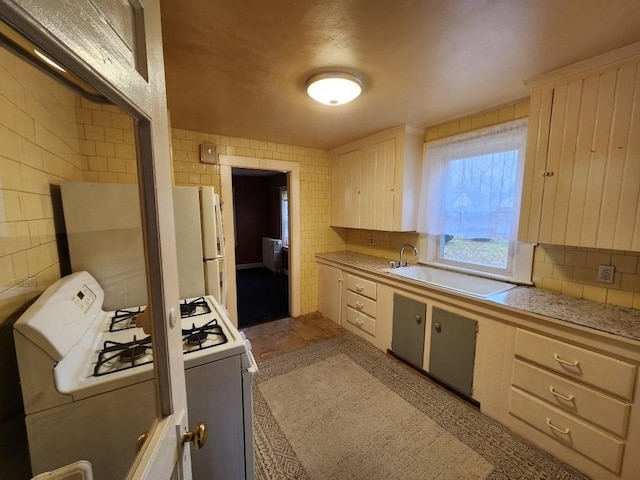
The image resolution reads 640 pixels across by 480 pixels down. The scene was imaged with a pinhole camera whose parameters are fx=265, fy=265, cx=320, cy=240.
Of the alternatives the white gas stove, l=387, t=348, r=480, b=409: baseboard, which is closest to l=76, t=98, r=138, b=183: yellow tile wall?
the white gas stove

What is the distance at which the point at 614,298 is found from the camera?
1707 mm

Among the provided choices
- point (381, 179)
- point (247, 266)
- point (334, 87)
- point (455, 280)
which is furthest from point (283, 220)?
point (334, 87)

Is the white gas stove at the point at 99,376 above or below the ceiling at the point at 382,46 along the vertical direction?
below

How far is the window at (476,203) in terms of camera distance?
2.09 meters

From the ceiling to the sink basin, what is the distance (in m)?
1.46

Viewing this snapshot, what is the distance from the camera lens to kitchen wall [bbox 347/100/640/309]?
1.65 metres

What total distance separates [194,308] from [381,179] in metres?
2.24

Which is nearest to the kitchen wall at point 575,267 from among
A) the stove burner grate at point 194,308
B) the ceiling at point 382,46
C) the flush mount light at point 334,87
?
the ceiling at point 382,46

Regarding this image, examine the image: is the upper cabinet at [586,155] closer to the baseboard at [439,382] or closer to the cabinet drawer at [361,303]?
the baseboard at [439,382]

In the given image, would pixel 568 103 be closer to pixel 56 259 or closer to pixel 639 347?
pixel 639 347

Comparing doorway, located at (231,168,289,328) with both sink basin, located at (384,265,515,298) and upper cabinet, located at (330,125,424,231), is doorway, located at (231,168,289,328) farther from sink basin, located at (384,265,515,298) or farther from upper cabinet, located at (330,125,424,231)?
sink basin, located at (384,265,515,298)

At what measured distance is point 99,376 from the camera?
0.84 m

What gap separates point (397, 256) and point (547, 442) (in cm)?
193

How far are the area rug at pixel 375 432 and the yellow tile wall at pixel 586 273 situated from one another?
106 centimetres
